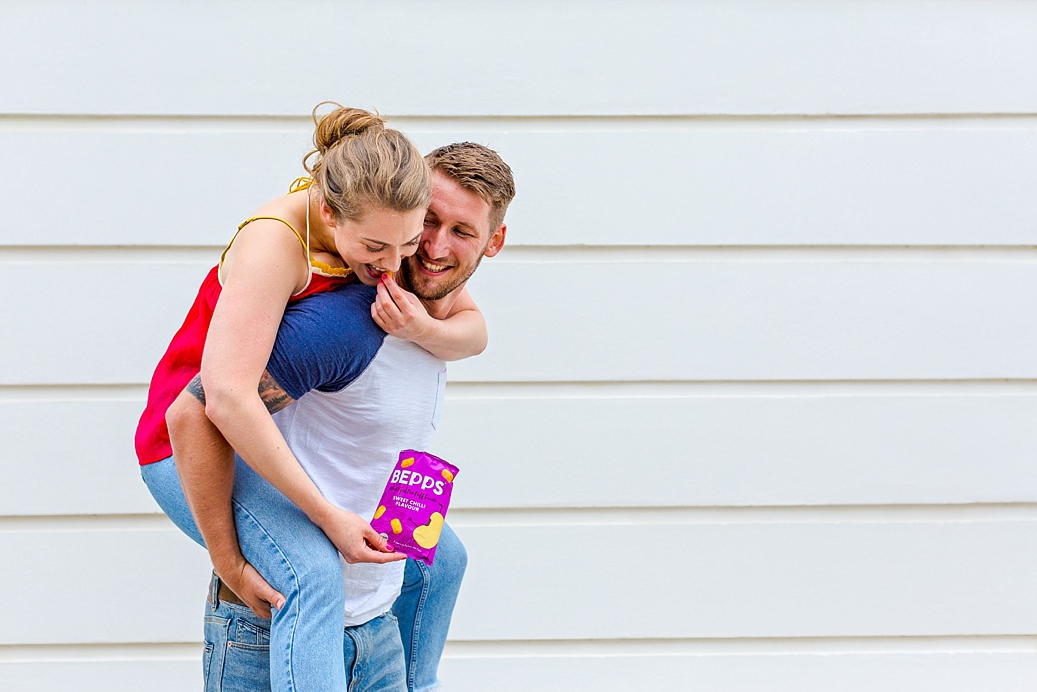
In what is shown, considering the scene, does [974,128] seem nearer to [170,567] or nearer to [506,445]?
[506,445]

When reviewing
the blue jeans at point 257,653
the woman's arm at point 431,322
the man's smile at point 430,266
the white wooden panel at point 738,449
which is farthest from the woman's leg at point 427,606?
the white wooden panel at point 738,449

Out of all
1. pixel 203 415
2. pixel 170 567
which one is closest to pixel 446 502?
pixel 203 415

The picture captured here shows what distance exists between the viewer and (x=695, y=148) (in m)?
2.13

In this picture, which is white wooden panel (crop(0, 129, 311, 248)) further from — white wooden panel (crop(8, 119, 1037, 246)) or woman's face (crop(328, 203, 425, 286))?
woman's face (crop(328, 203, 425, 286))

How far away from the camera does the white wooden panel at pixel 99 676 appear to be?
218cm

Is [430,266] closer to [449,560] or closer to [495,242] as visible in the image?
[495,242]

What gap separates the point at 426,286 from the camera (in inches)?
53.7

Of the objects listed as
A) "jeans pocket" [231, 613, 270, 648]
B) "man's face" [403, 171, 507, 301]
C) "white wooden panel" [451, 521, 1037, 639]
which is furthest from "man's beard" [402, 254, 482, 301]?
"white wooden panel" [451, 521, 1037, 639]

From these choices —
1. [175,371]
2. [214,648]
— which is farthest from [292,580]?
[175,371]

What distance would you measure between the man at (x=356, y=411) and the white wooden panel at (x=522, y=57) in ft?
2.71

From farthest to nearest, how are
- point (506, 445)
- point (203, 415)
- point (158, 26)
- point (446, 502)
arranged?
point (506, 445)
point (158, 26)
point (446, 502)
point (203, 415)

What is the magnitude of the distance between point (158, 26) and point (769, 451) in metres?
1.85

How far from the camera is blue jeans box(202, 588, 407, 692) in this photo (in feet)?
4.24

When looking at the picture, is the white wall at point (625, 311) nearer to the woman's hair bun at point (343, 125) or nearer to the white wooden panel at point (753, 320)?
the white wooden panel at point (753, 320)
